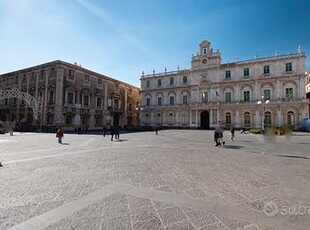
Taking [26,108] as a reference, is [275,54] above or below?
above

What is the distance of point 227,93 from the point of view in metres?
40.8

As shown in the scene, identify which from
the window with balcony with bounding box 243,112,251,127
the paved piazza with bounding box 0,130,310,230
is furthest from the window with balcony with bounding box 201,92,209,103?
the paved piazza with bounding box 0,130,310,230

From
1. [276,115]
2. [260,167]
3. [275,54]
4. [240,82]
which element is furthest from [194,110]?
[260,167]

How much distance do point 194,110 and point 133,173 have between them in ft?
124

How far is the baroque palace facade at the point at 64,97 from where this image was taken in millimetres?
31938

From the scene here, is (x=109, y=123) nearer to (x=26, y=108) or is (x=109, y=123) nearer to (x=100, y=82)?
(x=100, y=82)

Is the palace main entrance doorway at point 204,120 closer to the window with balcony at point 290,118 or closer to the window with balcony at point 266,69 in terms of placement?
the window with balcony at point 266,69

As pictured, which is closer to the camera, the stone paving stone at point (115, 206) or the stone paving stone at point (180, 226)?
the stone paving stone at point (180, 226)

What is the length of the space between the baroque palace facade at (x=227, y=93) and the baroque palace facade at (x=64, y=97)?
31.8ft

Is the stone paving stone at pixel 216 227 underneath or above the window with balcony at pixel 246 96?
underneath

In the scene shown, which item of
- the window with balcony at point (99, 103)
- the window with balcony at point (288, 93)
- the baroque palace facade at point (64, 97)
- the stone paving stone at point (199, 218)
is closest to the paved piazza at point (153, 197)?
the stone paving stone at point (199, 218)

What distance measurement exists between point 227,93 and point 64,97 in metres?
30.9

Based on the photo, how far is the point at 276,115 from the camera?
35.7 m

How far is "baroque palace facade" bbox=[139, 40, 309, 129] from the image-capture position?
115 feet
